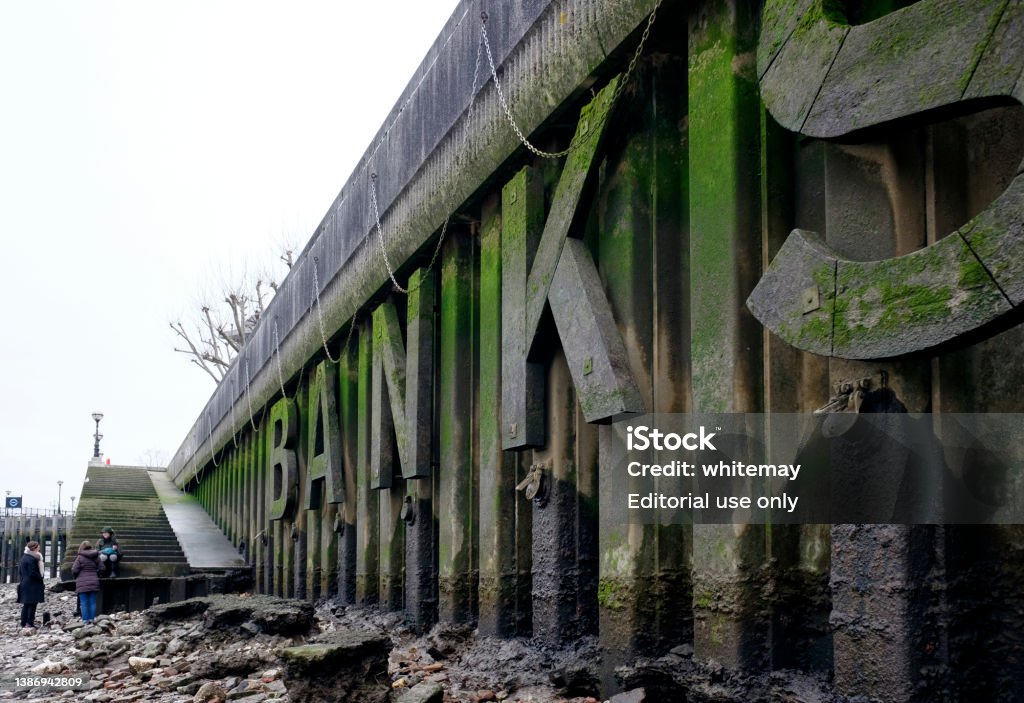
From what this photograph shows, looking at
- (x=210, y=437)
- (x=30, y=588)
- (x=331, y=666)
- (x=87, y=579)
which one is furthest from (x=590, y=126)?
(x=210, y=437)

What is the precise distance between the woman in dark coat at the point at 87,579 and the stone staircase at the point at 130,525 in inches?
72.2

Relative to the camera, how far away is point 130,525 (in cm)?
2622

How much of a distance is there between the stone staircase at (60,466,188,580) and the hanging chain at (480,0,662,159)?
15.0 meters

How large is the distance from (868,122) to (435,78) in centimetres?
611

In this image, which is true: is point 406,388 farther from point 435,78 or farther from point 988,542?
point 988,542

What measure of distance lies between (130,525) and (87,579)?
8.64m

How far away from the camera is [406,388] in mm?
10602

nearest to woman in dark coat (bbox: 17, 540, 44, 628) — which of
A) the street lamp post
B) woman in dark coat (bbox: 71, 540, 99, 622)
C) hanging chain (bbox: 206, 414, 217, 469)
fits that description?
woman in dark coat (bbox: 71, 540, 99, 622)

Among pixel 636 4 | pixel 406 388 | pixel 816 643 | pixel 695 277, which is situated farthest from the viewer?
pixel 406 388

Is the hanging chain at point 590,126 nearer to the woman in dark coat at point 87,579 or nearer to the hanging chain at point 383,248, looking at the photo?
the hanging chain at point 383,248

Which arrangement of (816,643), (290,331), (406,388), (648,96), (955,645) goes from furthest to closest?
(290,331)
(406,388)
(648,96)
(816,643)
(955,645)

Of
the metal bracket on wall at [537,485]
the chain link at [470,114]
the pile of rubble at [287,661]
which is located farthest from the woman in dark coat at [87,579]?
the metal bracket on wall at [537,485]

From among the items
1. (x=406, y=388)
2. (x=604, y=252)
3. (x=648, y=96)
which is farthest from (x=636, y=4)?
(x=406, y=388)

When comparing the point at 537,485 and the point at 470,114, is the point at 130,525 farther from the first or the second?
the point at 537,485
